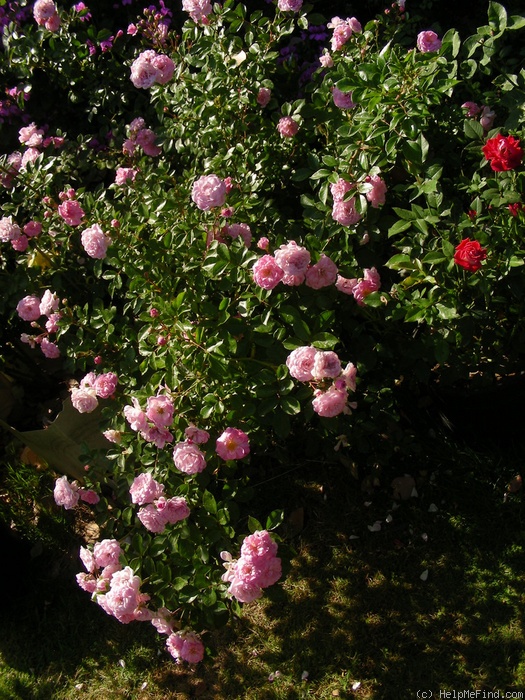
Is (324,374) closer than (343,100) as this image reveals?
Yes

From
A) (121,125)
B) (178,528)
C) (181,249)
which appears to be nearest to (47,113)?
(121,125)

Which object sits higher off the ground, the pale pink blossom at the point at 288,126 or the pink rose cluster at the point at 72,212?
the pale pink blossom at the point at 288,126

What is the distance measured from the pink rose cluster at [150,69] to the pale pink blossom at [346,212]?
910 millimetres

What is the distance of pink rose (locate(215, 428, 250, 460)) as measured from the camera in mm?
1884

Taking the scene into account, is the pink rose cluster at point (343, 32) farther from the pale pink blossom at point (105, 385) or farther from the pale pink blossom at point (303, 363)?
the pale pink blossom at point (105, 385)

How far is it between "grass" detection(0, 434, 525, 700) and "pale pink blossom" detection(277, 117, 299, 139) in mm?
1265

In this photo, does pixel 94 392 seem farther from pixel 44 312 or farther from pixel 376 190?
pixel 376 190

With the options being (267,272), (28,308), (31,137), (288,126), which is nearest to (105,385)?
(28,308)

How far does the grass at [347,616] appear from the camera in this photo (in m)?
2.18

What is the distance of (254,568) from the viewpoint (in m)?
1.71

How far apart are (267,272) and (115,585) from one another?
3.00ft

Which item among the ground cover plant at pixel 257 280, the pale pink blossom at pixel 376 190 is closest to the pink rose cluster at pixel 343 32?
the ground cover plant at pixel 257 280

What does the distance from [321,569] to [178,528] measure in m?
0.73

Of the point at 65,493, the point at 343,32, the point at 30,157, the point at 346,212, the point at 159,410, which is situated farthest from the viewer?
the point at 30,157
